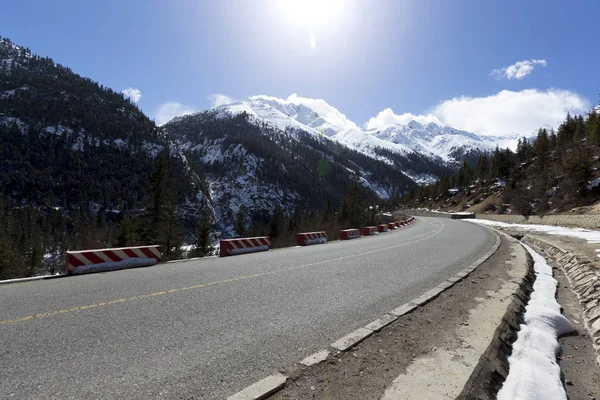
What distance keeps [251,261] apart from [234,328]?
21.7 feet

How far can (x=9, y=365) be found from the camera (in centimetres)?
341

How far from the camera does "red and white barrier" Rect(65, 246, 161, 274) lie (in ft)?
30.0

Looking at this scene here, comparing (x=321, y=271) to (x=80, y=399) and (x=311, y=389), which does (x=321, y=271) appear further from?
(x=80, y=399)

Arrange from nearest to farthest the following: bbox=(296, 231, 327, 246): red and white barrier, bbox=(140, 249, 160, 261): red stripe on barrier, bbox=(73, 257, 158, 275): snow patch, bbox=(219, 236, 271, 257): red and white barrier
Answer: bbox=(73, 257, 158, 275): snow patch
bbox=(140, 249, 160, 261): red stripe on barrier
bbox=(219, 236, 271, 257): red and white barrier
bbox=(296, 231, 327, 246): red and white barrier

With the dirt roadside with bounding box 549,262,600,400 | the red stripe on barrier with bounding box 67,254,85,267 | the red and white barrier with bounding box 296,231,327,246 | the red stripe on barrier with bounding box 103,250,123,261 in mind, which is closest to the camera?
the dirt roadside with bounding box 549,262,600,400

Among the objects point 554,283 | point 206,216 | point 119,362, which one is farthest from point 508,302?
point 206,216

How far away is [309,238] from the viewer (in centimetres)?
1977

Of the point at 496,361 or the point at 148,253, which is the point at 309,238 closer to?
the point at 148,253

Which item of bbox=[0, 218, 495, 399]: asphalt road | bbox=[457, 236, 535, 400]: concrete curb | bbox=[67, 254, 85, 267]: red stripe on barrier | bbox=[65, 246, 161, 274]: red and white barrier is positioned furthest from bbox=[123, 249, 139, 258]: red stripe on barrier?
bbox=[457, 236, 535, 400]: concrete curb

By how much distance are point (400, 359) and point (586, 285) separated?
703 centimetres

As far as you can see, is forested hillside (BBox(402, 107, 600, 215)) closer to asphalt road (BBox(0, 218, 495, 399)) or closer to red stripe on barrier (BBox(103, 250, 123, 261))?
asphalt road (BBox(0, 218, 495, 399))

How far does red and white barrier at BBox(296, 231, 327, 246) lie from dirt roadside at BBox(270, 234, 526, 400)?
13.0 m

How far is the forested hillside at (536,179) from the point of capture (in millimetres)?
48094

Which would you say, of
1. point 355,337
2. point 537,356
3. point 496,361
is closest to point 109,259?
point 355,337
